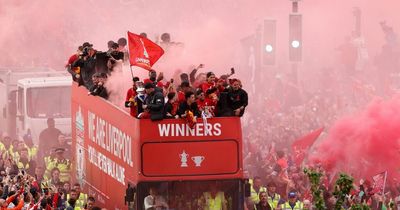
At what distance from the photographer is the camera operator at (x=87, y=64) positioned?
24578mm

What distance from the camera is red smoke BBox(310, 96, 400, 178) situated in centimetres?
2723

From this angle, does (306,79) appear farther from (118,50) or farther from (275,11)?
(118,50)

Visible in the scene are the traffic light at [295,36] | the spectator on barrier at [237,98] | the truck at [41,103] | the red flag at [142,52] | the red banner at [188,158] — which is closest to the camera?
the red banner at [188,158]

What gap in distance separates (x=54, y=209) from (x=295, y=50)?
15.1 m

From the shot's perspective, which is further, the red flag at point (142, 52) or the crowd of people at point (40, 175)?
the red flag at point (142, 52)

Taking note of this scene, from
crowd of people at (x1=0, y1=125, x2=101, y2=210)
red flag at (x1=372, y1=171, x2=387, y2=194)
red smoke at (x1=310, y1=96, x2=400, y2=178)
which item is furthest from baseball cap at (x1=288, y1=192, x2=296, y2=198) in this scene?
red smoke at (x1=310, y1=96, x2=400, y2=178)

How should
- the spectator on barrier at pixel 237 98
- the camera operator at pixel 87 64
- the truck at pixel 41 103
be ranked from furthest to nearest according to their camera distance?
the truck at pixel 41 103 < the camera operator at pixel 87 64 < the spectator on barrier at pixel 237 98

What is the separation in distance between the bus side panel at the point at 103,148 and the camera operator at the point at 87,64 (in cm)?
17

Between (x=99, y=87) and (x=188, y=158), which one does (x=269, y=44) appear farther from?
(x=188, y=158)

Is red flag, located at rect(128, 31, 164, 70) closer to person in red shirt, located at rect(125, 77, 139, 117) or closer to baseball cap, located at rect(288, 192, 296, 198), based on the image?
person in red shirt, located at rect(125, 77, 139, 117)

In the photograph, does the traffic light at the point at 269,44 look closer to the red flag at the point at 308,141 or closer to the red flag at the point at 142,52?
the red flag at the point at 308,141

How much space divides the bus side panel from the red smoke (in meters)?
4.74

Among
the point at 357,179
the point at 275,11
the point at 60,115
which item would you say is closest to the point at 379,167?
the point at 357,179

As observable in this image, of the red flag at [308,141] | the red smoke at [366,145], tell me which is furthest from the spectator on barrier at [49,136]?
the red smoke at [366,145]
